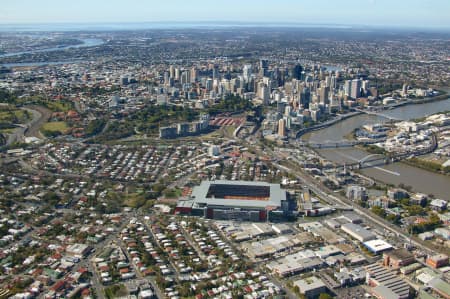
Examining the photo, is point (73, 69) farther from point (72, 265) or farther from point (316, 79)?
point (72, 265)

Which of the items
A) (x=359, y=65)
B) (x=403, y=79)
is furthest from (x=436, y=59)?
(x=403, y=79)

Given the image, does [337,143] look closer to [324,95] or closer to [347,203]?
[347,203]

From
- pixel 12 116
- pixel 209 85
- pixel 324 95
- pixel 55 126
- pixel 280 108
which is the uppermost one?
pixel 324 95

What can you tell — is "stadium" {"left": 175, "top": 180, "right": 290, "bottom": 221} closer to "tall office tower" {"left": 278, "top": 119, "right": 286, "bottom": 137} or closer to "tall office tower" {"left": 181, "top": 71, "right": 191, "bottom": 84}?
"tall office tower" {"left": 278, "top": 119, "right": 286, "bottom": 137}

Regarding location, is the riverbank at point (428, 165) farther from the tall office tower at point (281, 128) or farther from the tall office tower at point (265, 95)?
the tall office tower at point (265, 95)

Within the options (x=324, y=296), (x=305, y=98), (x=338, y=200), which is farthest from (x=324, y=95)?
(x=324, y=296)
